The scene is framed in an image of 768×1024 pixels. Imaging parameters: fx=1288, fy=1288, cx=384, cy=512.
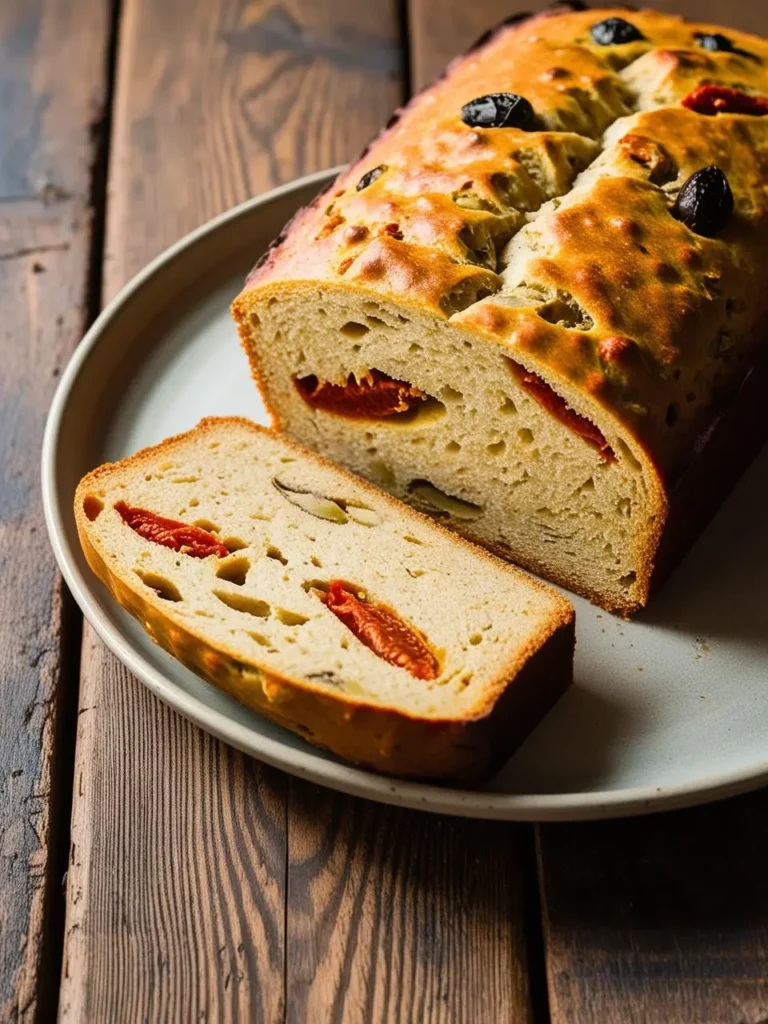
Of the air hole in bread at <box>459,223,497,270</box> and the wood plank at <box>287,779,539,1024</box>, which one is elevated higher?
the air hole in bread at <box>459,223,497,270</box>

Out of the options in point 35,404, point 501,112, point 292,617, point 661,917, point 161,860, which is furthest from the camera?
point 35,404

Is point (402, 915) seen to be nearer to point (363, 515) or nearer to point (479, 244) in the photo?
point (363, 515)

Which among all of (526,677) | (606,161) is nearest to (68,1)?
(606,161)

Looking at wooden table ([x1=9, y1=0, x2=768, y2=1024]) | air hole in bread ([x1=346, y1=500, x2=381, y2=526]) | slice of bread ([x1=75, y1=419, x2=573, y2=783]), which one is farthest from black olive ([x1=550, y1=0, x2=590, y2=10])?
wooden table ([x1=9, y1=0, x2=768, y2=1024])

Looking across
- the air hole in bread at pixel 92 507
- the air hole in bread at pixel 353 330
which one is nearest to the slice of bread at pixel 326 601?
the air hole in bread at pixel 92 507

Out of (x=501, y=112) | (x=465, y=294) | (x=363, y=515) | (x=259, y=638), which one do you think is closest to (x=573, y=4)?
(x=501, y=112)

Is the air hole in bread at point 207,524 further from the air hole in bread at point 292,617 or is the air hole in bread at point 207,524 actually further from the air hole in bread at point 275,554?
the air hole in bread at point 292,617

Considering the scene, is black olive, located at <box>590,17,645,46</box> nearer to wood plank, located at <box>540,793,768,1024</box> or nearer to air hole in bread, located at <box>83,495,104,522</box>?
air hole in bread, located at <box>83,495,104,522</box>
